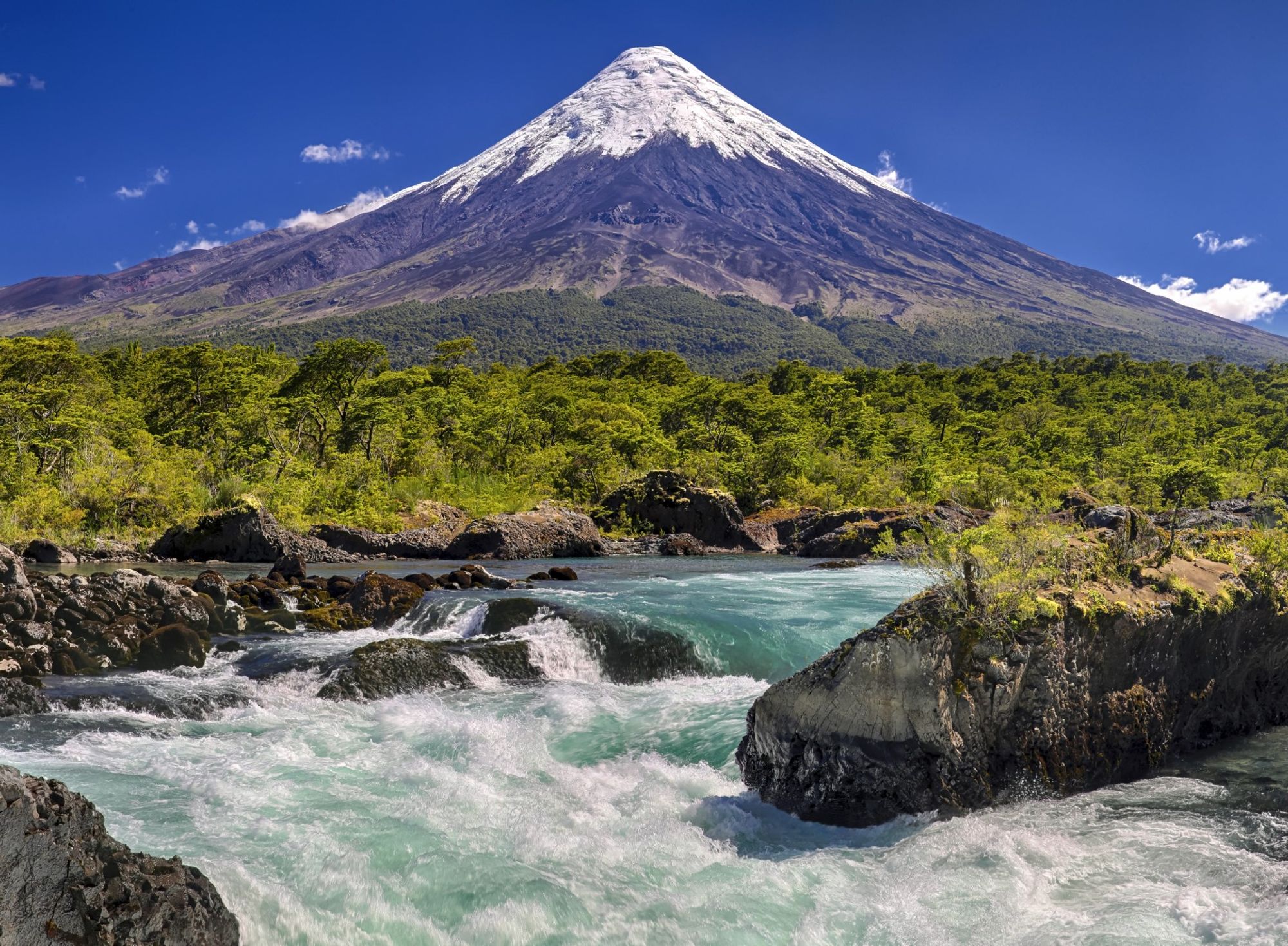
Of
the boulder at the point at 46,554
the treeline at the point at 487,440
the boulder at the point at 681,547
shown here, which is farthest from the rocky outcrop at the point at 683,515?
the boulder at the point at 46,554

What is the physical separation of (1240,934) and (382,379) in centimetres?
3790

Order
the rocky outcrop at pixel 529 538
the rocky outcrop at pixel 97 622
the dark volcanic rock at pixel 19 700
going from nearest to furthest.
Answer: the dark volcanic rock at pixel 19 700
the rocky outcrop at pixel 97 622
the rocky outcrop at pixel 529 538

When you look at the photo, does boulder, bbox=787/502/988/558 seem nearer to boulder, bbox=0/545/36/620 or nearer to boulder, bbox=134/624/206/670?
boulder, bbox=134/624/206/670

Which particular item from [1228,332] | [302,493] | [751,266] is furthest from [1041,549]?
[1228,332]

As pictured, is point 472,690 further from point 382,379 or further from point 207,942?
point 382,379

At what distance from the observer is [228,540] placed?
2438cm

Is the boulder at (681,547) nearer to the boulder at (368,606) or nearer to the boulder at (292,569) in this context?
the boulder at (292,569)

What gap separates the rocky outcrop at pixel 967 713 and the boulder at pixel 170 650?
8429 millimetres

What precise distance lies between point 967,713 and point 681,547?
76.8 ft

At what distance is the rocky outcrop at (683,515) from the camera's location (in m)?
32.1

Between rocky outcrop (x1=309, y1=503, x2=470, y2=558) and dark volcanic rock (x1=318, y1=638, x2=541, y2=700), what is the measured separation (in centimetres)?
1517

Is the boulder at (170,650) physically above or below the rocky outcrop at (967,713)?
below

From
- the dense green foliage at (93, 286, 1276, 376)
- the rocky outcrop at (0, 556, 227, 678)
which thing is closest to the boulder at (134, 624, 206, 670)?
the rocky outcrop at (0, 556, 227, 678)

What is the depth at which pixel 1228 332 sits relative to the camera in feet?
630
